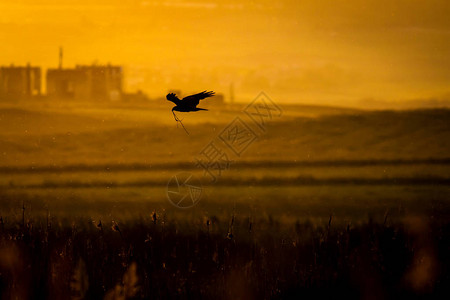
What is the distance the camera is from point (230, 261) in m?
6.59

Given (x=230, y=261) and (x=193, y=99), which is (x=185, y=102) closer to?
(x=193, y=99)

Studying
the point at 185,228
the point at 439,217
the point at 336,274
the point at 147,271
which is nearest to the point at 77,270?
the point at 147,271

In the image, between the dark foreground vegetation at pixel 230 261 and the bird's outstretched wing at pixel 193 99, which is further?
the dark foreground vegetation at pixel 230 261

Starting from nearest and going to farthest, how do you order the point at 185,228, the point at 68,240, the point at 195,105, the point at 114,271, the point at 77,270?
the point at 77,270 → the point at 195,105 → the point at 114,271 → the point at 68,240 → the point at 185,228

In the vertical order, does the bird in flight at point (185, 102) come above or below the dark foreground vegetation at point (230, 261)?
above

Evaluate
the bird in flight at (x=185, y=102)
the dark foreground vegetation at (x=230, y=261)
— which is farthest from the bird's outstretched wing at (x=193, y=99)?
the dark foreground vegetation at (x=230, y=261)

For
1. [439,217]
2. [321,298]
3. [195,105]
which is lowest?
[321,298]

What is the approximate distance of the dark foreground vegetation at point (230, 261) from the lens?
6066mm

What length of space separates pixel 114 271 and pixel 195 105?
2.17 metres

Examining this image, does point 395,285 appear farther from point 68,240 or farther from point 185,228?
point 68,240

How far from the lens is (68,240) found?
7.06 m

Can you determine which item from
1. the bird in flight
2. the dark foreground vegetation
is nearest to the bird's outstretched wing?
the bird in flight

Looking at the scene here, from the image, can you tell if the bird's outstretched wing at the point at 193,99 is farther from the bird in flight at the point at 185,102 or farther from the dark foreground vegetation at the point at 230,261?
the dark foreground vegetation at the point at 230,261

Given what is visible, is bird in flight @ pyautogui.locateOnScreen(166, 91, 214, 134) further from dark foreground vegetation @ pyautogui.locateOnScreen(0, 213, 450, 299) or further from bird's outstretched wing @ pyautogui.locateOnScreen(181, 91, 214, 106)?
dark foreground vegetation @ pyautogui.locateOnScreen(0, 213, 450, 299)
